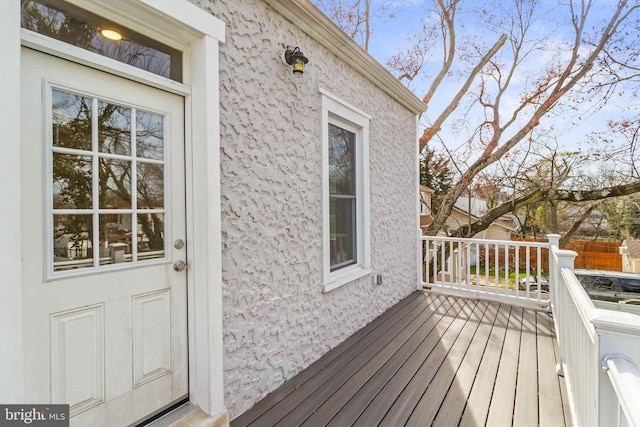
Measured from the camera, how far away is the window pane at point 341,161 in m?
3.35

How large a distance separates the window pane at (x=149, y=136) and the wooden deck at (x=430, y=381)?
5.91 ft

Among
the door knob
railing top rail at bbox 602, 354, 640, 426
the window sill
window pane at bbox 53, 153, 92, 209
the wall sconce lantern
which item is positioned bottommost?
the window sill

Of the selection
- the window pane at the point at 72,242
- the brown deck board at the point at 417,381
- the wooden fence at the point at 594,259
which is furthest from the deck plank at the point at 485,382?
the wooden fence at the point at 594,259

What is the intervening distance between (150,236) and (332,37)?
242cm

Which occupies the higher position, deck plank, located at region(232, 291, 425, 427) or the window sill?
the window sill

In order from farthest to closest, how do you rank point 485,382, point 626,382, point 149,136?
point 485,382 < point 149,136 < point 626,382

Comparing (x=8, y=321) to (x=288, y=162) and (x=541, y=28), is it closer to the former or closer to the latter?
(x=288, y=162)

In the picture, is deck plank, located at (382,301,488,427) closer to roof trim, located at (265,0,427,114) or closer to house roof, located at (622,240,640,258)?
roof trim, located at (265,0,427,114)

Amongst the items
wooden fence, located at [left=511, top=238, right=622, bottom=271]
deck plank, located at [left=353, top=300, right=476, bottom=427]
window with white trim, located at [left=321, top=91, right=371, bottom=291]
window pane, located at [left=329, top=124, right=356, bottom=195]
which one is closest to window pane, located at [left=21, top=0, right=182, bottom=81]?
window with white trim, located at [left=321, top=91, right=371, bottom=291]

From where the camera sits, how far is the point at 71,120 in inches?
59.2

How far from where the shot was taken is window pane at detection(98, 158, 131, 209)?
5.30 ft

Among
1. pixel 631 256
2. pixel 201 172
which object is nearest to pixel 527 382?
pixel 201 172

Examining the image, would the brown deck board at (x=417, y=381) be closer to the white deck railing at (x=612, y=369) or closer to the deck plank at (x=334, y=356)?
the deck plank at (x=334, y=356)

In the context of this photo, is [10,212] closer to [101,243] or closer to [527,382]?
[101,243]
